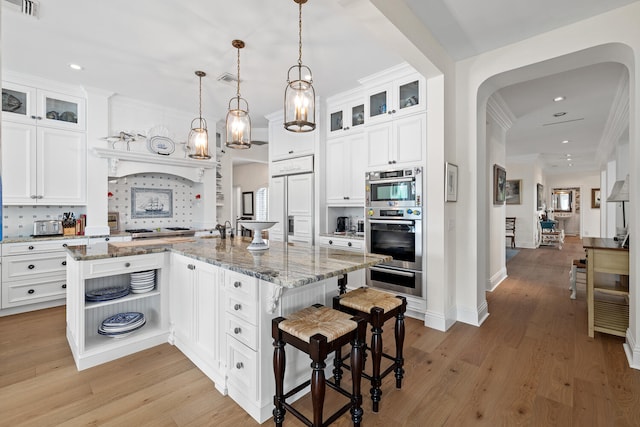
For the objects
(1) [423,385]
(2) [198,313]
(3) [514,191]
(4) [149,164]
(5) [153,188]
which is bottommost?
(1) [423,385]

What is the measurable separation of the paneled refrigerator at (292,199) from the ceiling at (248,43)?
95 centimetres

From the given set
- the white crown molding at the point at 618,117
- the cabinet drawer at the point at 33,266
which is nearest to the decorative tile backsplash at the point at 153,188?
the cabinet drawer at the point at 33,266

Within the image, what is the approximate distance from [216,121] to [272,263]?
4254 mm

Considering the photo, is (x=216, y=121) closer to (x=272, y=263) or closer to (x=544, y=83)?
(x=272, y=263)

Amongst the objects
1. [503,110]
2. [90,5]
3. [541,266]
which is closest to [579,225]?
[541,266]

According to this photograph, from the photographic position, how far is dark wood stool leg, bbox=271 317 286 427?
1.85 metres

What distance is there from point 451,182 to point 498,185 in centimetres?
203

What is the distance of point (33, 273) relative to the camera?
3.75 meters

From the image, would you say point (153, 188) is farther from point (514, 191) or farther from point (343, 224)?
point (514, 191)

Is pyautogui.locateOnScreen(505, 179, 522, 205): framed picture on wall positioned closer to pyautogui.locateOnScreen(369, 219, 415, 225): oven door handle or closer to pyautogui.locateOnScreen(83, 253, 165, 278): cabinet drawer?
pyautogui.locateOnScreen(369, 219, 415, 225): oven door handle

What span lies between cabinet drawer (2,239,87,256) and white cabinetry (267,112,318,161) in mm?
2935

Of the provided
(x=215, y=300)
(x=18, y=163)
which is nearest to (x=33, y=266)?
(x=18, y=163)

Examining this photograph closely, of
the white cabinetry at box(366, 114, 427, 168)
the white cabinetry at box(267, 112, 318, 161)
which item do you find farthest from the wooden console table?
the white cabinetry at box(267, 112, 318, 161)

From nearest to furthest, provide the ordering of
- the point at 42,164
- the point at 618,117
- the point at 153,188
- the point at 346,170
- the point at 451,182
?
the point at 451,182
the point at 42,164
the point at 346,170
the point at 618,117
the point at 153,188
